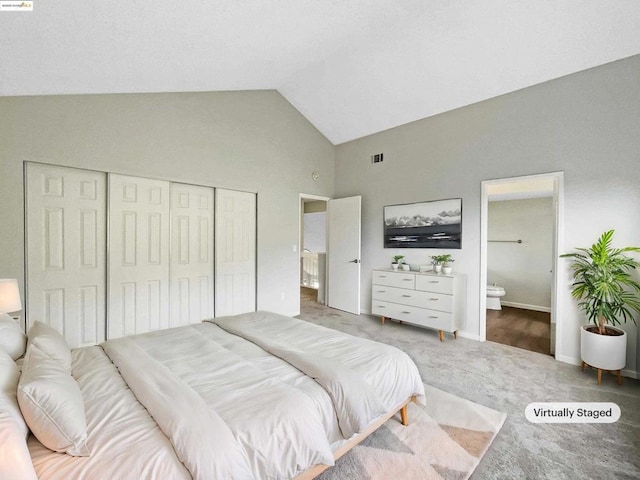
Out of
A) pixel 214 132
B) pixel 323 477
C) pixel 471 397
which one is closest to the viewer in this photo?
pixel 323 477

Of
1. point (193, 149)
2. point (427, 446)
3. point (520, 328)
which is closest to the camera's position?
point (427, 446)

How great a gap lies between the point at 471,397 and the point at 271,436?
74.6 inches

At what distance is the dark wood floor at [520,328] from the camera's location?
11.9 ft

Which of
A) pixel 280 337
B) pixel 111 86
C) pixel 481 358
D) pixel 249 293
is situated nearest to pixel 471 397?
pixel 481 358

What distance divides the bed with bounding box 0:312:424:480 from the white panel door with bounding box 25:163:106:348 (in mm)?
1301

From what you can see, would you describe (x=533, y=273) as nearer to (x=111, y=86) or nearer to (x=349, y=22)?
(x=349, y=22)

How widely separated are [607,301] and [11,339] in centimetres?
455

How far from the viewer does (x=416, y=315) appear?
4.02 meters

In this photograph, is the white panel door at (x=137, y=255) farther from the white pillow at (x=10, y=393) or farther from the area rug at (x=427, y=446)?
the area rug at (x=427, y=446)

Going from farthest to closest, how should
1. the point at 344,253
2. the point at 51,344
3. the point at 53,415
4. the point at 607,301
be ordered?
1. the point at 344,253
2. the point at 607,301
3. the point at 51,344
4. the point at 53,415

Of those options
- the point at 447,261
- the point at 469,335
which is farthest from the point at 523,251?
the point at 469,335

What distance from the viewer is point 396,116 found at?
4449 mm

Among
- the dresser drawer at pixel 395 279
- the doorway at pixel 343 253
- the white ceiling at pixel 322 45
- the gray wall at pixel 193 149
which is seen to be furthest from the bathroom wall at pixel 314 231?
the white ceiling at pixel 322 45

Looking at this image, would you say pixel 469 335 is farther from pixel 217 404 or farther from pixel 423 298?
pixel 217 404
